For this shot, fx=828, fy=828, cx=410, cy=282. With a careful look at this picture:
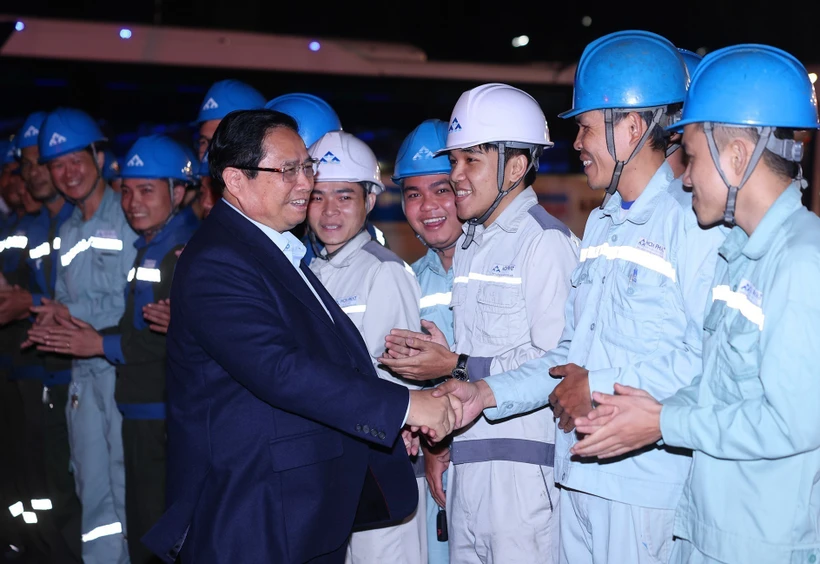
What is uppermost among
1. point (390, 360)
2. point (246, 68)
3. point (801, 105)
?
point (246, 68)

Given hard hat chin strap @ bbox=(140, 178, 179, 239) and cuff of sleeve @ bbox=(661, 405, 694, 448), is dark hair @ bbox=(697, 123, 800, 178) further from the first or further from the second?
hard hat chin strap @ bbox=(140, 178, 179, 239)

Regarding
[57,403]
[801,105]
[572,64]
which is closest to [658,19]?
[572,64]

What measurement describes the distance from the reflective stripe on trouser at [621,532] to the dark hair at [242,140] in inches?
66.3

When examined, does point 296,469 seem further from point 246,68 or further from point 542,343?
point 246,68

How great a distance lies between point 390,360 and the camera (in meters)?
3.40

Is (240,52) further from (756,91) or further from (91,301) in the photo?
(756,91)

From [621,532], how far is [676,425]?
22.5 inches

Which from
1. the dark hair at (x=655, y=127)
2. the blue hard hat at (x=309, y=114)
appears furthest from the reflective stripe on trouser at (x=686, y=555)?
the blue hard hat at (x=309, y=114)

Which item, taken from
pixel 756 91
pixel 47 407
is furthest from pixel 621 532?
pixel 47 407

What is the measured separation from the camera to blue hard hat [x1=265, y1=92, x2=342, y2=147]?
4.64 m

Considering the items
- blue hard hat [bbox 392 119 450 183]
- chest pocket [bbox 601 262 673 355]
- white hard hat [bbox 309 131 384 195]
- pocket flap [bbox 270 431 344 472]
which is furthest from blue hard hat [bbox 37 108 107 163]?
chest pocket [bbox 601 262 673 355]

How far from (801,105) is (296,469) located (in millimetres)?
1884

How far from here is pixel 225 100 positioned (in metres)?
5.30

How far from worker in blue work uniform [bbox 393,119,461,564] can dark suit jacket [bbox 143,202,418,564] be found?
1.25 metres
